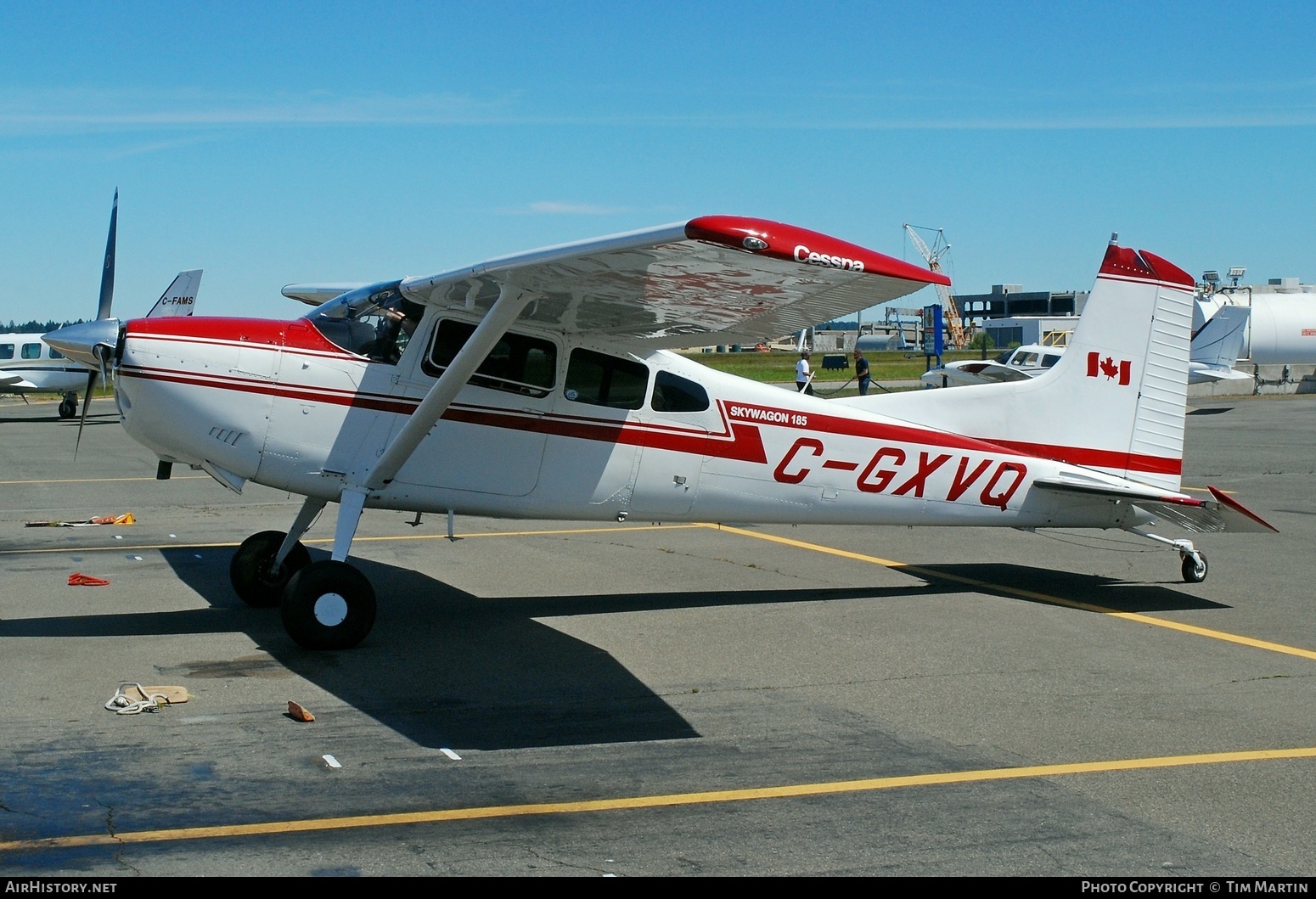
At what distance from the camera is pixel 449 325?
832 centimetres

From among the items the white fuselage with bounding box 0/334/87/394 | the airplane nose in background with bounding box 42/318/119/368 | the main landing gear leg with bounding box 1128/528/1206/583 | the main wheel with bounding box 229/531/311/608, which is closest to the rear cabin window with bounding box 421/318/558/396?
the main wheel with bounding box 229/531/311/608

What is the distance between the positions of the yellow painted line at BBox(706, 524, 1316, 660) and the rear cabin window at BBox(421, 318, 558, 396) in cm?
424

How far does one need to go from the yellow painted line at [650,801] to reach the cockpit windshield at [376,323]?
4.13 metres

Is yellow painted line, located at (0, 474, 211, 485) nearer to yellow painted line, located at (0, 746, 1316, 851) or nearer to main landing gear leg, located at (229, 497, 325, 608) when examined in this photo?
main landing gear leg, located at (229, 497, 325, 608)

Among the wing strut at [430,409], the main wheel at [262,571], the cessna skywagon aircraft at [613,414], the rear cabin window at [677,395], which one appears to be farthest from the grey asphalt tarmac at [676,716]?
the rear cabin window at [677,395]

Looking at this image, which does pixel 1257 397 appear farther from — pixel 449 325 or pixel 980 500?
pixel 449 325

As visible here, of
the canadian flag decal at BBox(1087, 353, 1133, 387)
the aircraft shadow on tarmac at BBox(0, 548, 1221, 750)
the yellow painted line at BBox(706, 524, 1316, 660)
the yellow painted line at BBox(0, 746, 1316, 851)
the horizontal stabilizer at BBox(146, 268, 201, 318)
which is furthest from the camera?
the horizontal stabilizer at BBox(146, 268, 201, 318)

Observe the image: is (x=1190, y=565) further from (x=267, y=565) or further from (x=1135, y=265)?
(x=267, y=565)

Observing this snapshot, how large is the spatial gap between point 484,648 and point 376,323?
94.3 inches

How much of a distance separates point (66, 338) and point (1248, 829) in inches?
311

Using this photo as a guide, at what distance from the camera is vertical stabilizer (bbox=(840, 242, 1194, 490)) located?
32.7 feet

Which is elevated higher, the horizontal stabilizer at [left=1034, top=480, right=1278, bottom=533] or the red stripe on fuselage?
the red stripe on fuselage

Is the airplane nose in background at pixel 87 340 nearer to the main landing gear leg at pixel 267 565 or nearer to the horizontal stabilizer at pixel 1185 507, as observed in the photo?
the main landing gear leg at pixel 267 565

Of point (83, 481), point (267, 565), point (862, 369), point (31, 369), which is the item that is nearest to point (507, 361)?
point (267, 565)
